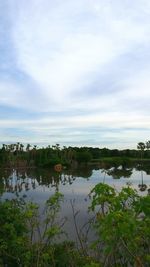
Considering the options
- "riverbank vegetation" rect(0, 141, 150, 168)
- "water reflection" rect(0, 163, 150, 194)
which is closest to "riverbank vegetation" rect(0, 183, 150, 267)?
"water reflection" rect(0, 163, 150, 194)

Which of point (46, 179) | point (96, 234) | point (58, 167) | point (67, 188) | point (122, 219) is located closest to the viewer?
point (122, 219)

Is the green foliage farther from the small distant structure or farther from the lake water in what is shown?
the small distant structure

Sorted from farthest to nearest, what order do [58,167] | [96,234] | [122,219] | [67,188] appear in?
[58,167]
[67,188]
[96,234]
[122,219]

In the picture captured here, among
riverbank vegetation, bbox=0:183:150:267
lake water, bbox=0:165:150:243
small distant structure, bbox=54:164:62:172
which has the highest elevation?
riverbank vegetation, bbox=0:183:150:267

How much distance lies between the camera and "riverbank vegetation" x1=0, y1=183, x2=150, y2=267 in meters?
2.93

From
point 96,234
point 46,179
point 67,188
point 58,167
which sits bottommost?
point 67,188

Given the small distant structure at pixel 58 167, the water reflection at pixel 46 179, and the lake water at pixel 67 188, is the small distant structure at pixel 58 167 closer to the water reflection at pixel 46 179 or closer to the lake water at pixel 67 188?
the water reflection at pixel 46 179

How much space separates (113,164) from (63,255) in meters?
84.5

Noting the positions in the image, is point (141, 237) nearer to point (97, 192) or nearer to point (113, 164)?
point (97, 192)

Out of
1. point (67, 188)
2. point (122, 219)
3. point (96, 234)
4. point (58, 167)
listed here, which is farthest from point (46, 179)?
point (122, 219)

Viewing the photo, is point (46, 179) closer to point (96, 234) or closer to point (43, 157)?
point (43, 157)

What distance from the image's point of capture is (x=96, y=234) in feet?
15.6

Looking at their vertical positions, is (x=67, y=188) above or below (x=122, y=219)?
below

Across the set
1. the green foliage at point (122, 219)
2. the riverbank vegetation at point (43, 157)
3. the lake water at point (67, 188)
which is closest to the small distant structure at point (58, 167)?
the riverbank vegetation at point (43, 157)
